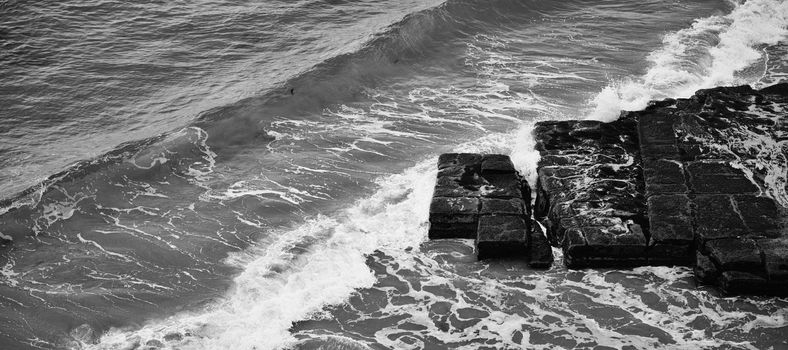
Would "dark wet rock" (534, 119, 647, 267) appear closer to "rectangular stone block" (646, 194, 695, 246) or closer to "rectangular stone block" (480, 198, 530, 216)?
"rectangular stone block" (646, 194, 695, 246)

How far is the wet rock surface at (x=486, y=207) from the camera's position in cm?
1216

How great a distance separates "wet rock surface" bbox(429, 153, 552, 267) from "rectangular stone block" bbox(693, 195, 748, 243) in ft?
7.60

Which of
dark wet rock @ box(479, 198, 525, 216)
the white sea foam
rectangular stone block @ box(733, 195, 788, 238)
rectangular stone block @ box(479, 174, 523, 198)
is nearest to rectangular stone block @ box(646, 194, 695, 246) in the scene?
rectangular stone block @ box(733, 195, 788, 238)

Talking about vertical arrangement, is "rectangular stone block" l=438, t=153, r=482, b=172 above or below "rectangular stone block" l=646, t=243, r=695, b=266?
above

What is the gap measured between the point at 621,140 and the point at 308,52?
32.5 feet

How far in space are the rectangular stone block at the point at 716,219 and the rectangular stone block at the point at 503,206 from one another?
269 centimetres

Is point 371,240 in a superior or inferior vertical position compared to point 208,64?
inferior

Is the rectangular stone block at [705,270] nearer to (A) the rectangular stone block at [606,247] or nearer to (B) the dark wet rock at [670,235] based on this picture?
(B) the dark wet rock at [670,235]

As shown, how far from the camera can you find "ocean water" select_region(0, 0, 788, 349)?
36.4ft

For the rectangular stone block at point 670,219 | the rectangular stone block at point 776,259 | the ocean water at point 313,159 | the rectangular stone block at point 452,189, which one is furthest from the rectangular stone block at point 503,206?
the rectangular stone block at point 776,259

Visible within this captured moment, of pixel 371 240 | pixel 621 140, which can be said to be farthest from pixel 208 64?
pixel 621 140

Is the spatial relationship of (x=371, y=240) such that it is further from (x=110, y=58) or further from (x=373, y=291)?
(x=110, y=58)

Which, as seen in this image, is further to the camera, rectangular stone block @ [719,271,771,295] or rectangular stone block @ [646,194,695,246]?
rectangular stone block @ [646,194,695,246]

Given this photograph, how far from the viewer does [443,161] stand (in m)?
14.2
